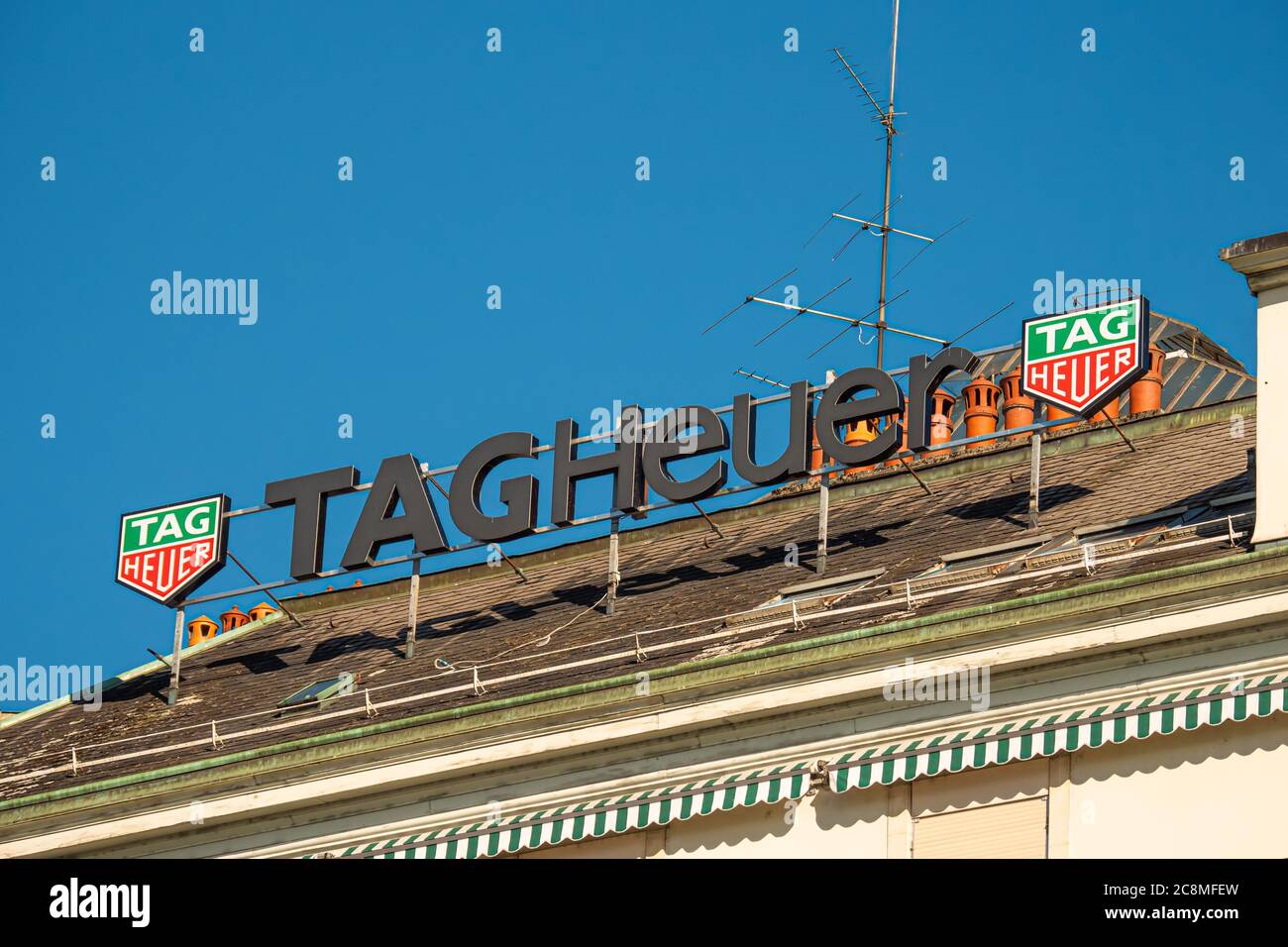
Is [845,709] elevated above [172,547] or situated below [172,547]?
below

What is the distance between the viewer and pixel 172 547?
147ft

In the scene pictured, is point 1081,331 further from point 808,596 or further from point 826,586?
point 808,596

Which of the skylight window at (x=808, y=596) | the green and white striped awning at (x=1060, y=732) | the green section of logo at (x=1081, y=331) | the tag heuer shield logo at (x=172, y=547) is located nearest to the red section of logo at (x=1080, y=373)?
the green section of logo at (x=1081, y=331)

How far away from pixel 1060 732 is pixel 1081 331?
1188cm

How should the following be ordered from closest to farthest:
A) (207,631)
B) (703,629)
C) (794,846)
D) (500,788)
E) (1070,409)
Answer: (794,846) < (500,788) < (703,629) < (1070,409) < (207,631)

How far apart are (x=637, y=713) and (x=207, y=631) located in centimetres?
3084

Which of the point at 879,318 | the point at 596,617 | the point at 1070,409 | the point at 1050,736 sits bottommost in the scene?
the point at 1050,736

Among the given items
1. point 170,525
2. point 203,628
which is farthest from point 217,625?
point 170,525

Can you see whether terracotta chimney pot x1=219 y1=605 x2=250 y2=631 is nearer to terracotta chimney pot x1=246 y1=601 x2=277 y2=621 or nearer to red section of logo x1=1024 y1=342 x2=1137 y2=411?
terracotta chimney pot x1=246 y1=601 x2=277 y2=621

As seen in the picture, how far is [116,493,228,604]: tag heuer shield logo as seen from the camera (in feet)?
145

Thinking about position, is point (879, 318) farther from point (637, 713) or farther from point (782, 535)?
point (637, 713)

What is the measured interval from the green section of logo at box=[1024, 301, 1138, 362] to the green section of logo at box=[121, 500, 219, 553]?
1530 cm
